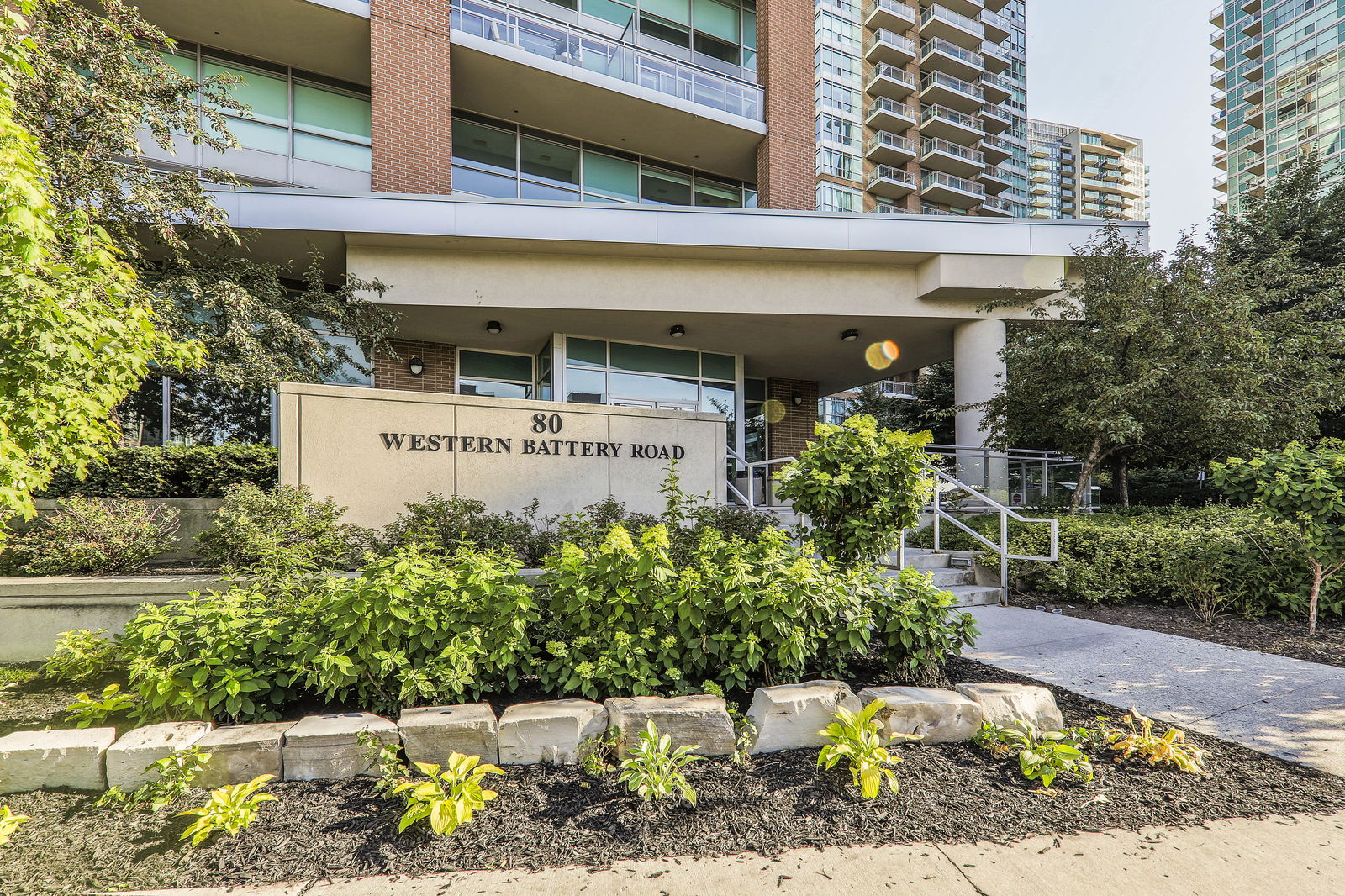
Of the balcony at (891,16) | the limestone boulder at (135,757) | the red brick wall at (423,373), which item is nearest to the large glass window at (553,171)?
the red brick wall at (423,373)

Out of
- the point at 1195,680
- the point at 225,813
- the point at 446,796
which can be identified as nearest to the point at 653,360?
the point at 1195,680

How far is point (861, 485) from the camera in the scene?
14.6 feet

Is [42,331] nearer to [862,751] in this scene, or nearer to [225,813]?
A: [225,813]

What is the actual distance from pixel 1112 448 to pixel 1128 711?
8.39 meters

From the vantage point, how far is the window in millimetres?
14008

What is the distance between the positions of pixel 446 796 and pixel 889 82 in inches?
2164

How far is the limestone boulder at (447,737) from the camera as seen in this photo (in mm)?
2984

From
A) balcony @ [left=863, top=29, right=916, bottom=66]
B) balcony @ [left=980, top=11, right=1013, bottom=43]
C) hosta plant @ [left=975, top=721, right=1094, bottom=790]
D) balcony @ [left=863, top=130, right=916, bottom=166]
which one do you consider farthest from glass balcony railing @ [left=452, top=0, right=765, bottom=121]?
balcony @ [left=980, top=11, right=1013, bottom=43]

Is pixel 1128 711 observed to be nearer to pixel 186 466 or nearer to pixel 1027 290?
pixel 186 466

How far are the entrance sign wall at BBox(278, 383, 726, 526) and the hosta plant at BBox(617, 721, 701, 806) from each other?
483 centimetres

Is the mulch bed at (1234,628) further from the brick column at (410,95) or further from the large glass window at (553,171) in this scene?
the brick column at (410,95)

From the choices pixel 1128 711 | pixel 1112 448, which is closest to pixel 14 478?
pixel 1128 711

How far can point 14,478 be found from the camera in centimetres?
332

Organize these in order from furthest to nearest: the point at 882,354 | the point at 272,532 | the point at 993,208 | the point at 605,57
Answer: the point at 993,208, the point at 882,354, the point at 605,57, the point at 272,532
